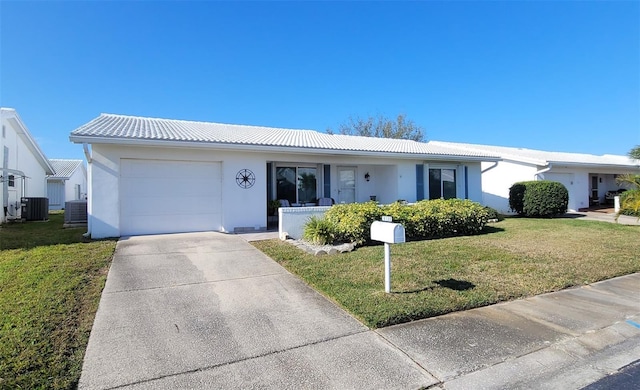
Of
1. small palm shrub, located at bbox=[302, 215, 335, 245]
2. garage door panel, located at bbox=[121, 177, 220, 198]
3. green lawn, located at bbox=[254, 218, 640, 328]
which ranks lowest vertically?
green lawn, located at bbox=[254, 218, 640, 328]

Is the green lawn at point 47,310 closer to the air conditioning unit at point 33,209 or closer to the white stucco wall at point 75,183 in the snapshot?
the air conditioning unit at point 33,209

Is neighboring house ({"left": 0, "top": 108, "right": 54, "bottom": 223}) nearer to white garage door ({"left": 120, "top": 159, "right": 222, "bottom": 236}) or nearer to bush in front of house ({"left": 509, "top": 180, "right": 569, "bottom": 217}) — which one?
white garage door ({"left": 120, "top": 159, "right": 222, "bottom": 236})

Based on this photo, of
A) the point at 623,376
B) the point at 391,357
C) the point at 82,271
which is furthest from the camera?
the point at 82,271

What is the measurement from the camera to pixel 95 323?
3953mm

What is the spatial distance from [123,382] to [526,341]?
398 centimetres

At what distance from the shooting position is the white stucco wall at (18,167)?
15188mm

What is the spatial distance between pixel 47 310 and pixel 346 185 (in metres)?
11.7

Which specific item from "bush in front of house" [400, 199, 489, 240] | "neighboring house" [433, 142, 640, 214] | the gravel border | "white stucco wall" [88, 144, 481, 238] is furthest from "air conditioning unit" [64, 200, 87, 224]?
"neighboring house" [433, 142, 640, 214]

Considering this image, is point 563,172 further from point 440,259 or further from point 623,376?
point 623,376

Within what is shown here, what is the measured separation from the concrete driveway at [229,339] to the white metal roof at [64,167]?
2559 centimetres

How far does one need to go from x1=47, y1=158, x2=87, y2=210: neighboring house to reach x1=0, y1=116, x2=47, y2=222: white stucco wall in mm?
4823

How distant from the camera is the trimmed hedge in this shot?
8680mm

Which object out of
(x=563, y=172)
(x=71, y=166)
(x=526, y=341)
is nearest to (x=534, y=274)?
(x=526, y=341)

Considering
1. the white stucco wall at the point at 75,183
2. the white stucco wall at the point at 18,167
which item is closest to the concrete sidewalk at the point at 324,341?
the white stucco wall at the point at 18,167
